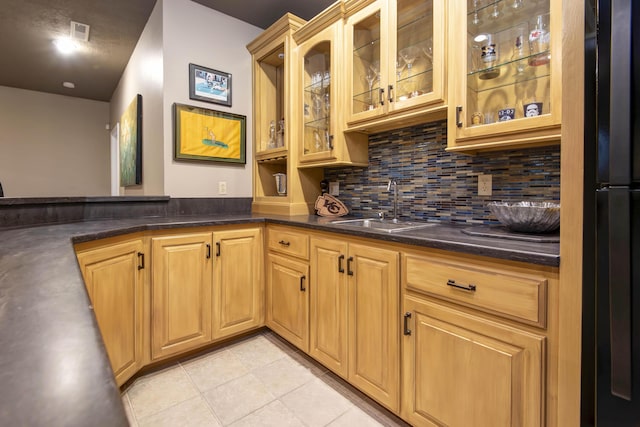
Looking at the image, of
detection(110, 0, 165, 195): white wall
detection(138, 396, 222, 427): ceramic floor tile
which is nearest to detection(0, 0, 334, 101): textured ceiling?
detection(110, 0, 165, 195): white wall

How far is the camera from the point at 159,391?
1.71 m

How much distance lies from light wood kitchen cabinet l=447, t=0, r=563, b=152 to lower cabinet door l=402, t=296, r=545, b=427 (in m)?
0.80

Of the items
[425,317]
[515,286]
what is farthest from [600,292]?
[425,317]

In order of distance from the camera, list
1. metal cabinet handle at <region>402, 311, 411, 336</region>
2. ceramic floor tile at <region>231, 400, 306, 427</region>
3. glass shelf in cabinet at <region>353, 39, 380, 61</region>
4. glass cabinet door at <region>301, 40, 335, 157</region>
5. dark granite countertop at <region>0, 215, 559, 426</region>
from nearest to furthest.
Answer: dark granite countertop at <region>0, 215, 559, 426</region> → metal cabinet handle at <region>402, 311, 411, 336</region> → ceramic floor tile at <region>231, 400, 306, 427</region> → glass shelf in cabinet at <region>353, 39, 380, 61</region> → glass cabinet door at <region>301, 40, 335, 157</region>

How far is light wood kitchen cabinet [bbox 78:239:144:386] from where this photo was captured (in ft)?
4.83

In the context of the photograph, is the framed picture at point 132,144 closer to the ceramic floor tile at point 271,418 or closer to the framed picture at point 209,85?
the framed picture at point 209,85

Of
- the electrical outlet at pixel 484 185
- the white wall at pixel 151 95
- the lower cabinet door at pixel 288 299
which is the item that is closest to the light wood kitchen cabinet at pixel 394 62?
the electrical outlet at pixel 484 185

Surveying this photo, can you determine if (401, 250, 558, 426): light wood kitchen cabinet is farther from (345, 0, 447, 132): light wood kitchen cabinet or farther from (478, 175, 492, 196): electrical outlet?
(345, 0, 447, 132): light wood kitchen cabinet

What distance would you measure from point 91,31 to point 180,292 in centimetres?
284

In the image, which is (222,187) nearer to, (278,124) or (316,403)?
(278,124)

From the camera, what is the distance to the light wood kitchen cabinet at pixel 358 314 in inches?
56.4

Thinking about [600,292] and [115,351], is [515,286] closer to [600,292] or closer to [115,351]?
[600,292]

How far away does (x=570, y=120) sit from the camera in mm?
916

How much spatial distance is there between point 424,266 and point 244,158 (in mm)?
1971
